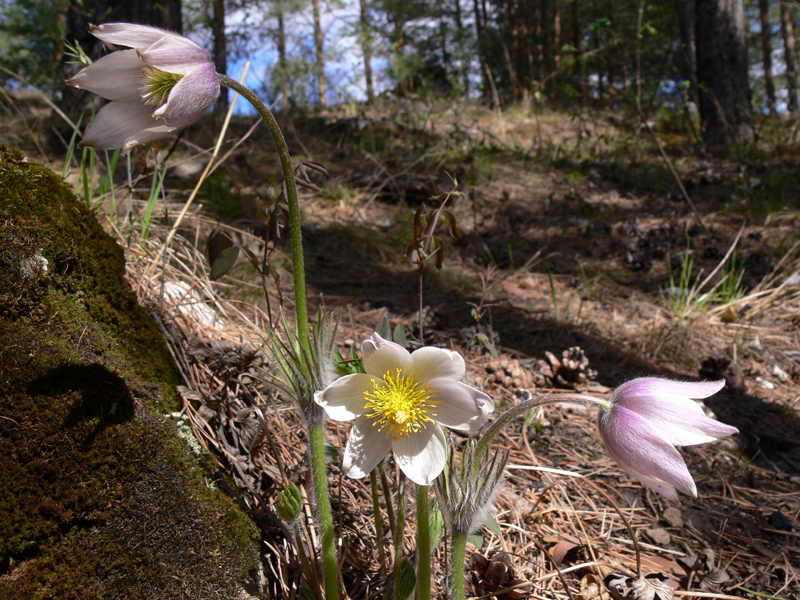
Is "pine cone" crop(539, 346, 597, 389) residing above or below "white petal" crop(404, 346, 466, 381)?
below

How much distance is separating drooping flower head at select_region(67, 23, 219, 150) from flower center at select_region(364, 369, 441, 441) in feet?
2.02

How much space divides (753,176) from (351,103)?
15.0 ft

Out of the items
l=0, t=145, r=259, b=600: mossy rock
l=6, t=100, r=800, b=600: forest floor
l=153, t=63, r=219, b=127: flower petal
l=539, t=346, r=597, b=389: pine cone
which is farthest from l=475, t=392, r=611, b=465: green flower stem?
l=539, t=346, r=597, b=389: pine cone

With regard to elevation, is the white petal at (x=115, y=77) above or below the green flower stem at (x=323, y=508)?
above

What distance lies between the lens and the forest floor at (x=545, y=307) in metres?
1.55

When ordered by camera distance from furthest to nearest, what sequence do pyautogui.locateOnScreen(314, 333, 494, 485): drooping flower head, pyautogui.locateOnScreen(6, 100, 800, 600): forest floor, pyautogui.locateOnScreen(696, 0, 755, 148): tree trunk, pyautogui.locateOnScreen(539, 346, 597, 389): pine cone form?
pyautogui.locateOnScreen(696, 0, 755, 148): tree trunk, pyautogui.locateOnScreen(539, 346, 597, 389): pine cone, pyautogui.locateOnScreen(6, 100, 800, 600): forest floor, pyautogui.locateOnScreen(314, 333, 494, 485): drooping flower head

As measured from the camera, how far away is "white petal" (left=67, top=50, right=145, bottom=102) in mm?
935

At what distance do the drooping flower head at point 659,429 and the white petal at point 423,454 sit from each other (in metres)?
0.32

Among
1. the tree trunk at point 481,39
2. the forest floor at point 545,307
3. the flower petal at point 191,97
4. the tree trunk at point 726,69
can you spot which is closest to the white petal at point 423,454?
the forest floor at point 545,307

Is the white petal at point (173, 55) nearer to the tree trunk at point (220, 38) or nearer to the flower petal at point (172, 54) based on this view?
the flower petal at point (172, 54)

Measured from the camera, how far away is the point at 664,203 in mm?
4898

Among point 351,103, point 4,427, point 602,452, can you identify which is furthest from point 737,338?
point 351,103

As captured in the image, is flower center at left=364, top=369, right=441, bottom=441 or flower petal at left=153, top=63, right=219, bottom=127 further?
flower center at left=364, top=369, right=441, bottom=441

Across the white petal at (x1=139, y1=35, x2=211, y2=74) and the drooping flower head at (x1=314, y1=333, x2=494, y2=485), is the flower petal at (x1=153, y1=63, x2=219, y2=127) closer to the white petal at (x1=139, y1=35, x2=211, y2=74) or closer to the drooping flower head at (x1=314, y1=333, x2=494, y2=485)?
the white petal at (x1=139, y1=35, x2=211, y2=74)
